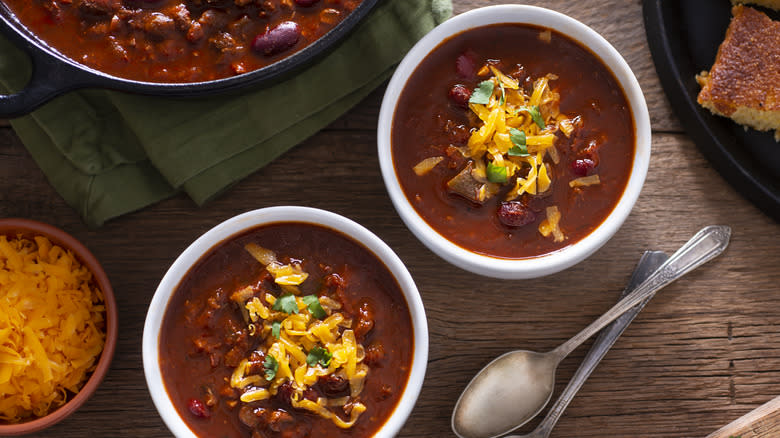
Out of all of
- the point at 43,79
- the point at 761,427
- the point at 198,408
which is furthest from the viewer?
the point at 761,427

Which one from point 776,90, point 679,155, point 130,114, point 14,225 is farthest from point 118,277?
point 776,90

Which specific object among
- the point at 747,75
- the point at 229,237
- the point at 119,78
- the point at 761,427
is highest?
the point at 119,78

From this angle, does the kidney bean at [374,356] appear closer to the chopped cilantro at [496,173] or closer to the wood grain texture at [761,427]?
the chopped cilantro at [496,173]

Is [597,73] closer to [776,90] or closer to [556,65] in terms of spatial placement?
[556,65]

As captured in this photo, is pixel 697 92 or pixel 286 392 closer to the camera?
pixel 286 392

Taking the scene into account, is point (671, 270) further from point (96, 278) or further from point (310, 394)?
point (96, 278)

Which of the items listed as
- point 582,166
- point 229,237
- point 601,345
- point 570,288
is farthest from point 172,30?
point 601,345

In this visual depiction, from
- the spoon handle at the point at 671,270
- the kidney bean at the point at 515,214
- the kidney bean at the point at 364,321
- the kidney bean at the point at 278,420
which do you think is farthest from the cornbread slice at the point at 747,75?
the kidney bean at the point at 278,420
